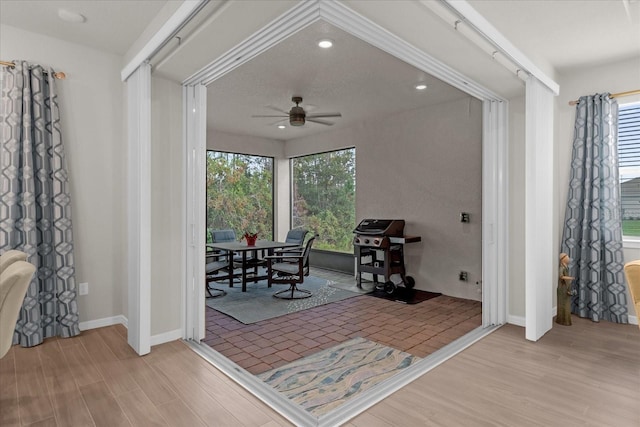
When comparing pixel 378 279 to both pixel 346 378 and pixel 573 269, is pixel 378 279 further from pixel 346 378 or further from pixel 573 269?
pixel 346 378

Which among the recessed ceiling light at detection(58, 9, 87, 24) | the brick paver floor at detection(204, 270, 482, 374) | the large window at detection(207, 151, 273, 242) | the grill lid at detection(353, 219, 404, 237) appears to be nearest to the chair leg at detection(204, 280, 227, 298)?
the brick paver floor at detection(204, 270, 482, 374)

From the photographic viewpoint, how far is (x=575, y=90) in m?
3.70

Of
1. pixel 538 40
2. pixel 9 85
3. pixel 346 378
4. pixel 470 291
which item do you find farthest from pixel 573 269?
pixel 9 85

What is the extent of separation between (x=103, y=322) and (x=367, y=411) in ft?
8.66

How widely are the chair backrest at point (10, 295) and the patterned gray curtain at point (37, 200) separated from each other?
1310mm

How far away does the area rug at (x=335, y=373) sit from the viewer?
7.10 feet

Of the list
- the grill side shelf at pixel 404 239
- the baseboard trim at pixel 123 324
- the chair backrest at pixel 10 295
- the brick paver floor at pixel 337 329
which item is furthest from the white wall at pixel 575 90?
the chair backrest at pixel 10 295

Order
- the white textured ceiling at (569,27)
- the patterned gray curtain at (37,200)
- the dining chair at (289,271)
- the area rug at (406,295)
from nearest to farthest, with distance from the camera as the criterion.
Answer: the white textured ceiling at (569,27) → the patterned gray curtain at (37,200) → the area rug at (406,295) → the dining chair at (289,271)

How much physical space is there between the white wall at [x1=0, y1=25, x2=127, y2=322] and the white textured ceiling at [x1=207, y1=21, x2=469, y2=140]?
3.90 feet

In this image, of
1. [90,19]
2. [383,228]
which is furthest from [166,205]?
[383,228]

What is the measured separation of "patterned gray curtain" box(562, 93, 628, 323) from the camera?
3.44m

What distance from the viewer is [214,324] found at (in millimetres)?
3566

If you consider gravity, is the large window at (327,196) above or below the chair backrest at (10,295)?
above

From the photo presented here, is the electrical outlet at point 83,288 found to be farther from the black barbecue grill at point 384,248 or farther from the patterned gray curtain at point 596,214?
the patterned gray curtain at point 596,214
